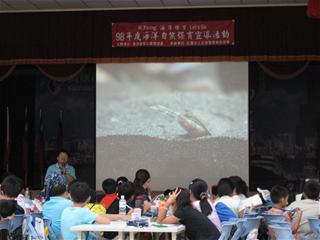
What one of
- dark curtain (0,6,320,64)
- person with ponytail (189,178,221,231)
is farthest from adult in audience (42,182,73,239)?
dark curtain (0,6,320,64)

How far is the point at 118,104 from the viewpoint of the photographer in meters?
10.1

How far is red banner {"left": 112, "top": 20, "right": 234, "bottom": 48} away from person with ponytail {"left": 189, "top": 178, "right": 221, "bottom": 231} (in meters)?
5.24

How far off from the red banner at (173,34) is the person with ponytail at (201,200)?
524 centimetres

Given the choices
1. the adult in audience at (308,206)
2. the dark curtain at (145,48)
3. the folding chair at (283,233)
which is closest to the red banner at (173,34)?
the dark curtain at (145,48)

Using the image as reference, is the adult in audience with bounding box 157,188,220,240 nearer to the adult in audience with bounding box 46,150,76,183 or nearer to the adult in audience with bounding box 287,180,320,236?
the adult in audience with bounding box 287,180,320,236

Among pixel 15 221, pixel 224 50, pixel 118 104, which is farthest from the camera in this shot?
pixel 118 104

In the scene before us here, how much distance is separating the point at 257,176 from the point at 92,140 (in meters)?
2.90

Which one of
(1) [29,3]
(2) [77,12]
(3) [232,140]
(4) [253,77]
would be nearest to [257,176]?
(3) [232,140]

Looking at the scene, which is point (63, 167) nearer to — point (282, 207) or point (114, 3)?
point (114, 3)

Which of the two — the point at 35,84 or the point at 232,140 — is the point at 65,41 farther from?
the point at 232,140

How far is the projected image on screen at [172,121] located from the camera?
32.4 ft

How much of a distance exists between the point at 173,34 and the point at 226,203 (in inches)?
192

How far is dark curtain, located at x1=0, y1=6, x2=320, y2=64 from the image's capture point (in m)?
9.40

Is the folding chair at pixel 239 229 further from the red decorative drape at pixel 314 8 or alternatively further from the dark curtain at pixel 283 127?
the dark curtain at pixel 283 127
